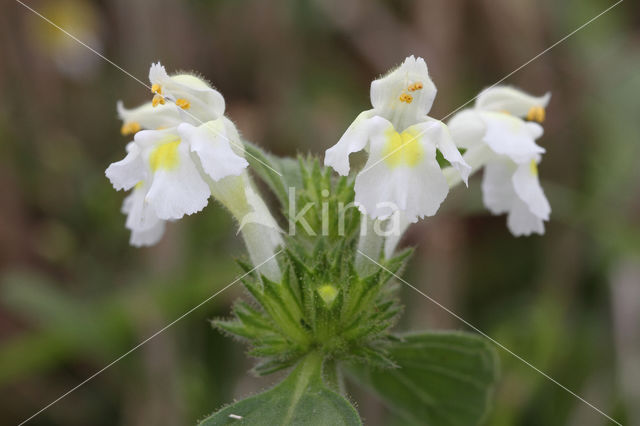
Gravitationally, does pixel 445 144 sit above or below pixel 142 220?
below

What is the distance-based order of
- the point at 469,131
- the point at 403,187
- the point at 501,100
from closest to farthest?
the point at 403,187 → the point at 469,131 → the point at 501,100

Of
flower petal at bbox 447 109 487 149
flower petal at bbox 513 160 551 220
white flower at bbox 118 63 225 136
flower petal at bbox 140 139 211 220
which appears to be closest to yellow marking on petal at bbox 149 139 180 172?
flower petal at bbox 140 139 211 220

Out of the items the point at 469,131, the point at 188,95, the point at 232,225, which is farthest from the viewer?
the point at 232,225

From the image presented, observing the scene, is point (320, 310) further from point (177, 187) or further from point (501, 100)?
point (501, 100)

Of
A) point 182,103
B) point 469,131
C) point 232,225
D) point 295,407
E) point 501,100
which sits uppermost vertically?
point 232,225

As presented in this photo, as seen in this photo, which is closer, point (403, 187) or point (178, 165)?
point (403, 187)

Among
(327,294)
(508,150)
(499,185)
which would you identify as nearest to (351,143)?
(327,294)

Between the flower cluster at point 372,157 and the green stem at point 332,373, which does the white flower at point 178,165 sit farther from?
the green stem at point 332,373
